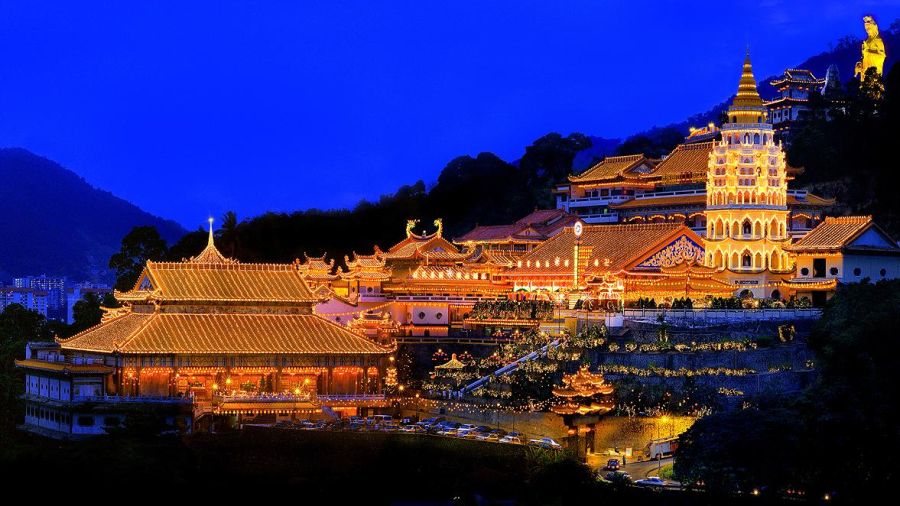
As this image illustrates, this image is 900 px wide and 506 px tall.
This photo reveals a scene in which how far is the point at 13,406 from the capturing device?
5678cm

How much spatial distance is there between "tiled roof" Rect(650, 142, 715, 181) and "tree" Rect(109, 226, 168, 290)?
26013 mm

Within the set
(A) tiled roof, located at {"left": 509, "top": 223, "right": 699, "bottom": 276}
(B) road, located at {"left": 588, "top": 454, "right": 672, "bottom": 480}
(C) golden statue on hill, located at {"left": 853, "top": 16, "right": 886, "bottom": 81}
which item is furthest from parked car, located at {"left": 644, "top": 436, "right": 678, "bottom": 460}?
(C) golden statue on hill, located at {"left": 853, "top": 16, "right": 886, "bottom": 81}

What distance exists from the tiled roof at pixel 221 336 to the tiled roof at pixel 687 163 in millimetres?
30174

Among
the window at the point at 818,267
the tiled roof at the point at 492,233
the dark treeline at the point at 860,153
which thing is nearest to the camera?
the window at the point at 818,267

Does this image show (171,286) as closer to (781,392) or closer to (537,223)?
(781,392)

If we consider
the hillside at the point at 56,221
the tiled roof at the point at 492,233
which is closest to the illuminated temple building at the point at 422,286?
the tiled roof at the point at 492,233

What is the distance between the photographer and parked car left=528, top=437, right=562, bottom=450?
153 feet

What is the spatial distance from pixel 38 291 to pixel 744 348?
245ft

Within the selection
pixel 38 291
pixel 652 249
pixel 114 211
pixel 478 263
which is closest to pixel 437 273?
pixel 478 263

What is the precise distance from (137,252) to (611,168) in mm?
26605

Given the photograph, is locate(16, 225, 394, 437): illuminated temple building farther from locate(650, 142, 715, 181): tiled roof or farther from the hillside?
the hillside

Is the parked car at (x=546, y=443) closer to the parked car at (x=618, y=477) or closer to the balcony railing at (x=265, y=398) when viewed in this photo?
the parked car at (x=618, y=477)

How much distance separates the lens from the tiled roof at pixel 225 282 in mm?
54094

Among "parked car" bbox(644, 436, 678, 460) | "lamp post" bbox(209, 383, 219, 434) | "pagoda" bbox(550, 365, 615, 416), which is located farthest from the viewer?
"lamp post" bbox(209, 383, 219, 434)
